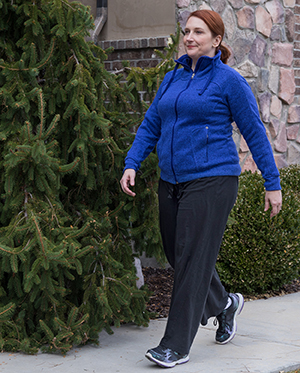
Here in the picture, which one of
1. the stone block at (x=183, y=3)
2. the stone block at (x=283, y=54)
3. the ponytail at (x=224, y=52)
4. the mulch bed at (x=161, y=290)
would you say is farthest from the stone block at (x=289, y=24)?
the ponytail at (x=224, y=52)

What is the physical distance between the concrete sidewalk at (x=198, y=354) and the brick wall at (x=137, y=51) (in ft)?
8.40

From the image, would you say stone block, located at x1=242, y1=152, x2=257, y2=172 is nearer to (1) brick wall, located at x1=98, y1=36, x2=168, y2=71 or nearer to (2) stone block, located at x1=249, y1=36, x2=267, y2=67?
(2) stone block, located at x1=249, y1=36, x2=267, y2=67

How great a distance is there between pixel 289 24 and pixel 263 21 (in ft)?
1.68

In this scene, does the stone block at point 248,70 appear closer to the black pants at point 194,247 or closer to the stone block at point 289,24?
the stone block at point 289,24

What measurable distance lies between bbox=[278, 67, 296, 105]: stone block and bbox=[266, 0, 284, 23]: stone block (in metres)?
0.56

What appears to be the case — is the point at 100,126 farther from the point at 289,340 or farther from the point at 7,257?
the point at 289,340

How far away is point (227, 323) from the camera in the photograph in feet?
11.9

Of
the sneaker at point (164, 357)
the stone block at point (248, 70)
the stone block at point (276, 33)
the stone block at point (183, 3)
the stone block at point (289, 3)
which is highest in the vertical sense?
the stone block at point (289, 3)

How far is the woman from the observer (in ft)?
10.3

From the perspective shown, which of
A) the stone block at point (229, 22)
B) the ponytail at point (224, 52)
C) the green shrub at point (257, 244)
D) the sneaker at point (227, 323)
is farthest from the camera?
the stone block at point (229, 22)

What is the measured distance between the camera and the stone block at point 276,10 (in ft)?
21.0

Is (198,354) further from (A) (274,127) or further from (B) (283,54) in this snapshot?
(B) (283,54)

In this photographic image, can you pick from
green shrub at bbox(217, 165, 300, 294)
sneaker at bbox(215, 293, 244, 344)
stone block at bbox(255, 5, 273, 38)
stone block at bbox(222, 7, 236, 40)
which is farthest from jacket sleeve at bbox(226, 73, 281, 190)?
stone block at bbox(255, 5, 273, 38)

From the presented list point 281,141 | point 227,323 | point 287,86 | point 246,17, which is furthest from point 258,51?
point 227,323
